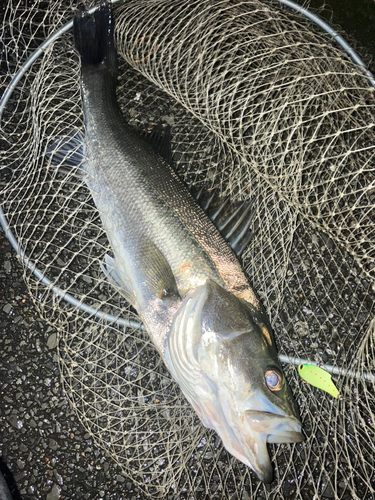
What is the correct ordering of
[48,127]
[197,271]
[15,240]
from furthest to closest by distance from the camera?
[48,127] < [15,240] < [197,271]

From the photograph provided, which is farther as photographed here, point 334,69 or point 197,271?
point 334,69

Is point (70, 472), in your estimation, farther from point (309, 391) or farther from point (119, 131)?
point (119, 131)

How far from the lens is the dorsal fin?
2.05 metres

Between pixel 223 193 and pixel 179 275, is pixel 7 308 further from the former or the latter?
pixel 223 193

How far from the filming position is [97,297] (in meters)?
2.59

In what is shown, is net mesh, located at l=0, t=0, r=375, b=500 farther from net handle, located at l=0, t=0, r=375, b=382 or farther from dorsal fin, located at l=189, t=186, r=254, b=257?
dorsal fin, located at l=189, t=186, r=254, b=257

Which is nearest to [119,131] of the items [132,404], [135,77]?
[135,77]

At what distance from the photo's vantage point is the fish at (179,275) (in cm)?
161

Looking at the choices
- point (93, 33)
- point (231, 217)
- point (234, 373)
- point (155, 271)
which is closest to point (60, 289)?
point (155, 271)

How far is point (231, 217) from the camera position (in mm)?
2076

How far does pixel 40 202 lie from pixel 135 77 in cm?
119

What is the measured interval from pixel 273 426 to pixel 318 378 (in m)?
0.84

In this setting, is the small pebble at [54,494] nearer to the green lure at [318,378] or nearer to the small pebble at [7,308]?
the small pebble at [7,308]

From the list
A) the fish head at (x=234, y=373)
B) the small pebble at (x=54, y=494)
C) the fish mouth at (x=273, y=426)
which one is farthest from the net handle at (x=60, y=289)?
the small pebble at (x=54, y=494)
